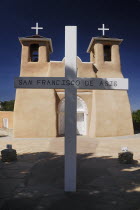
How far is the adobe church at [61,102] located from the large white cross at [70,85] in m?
12.5

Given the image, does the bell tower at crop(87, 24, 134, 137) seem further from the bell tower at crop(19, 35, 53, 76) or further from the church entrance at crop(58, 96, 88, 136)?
the bell tower at crop(19, 35, 53, 76)

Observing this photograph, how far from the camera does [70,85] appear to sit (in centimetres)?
484

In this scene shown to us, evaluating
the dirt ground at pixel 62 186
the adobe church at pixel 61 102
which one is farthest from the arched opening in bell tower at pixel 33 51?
the dirt ground at pixel 62 186

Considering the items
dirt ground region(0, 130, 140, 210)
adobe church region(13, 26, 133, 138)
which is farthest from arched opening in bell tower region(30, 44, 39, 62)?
dirt ground region(0, 130, 140, 210)

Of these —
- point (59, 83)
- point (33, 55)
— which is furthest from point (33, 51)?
point (59, 83)

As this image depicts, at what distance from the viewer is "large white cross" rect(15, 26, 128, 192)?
4730 millimetres

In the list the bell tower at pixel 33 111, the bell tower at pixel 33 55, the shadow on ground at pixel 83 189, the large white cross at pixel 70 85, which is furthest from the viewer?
the bell tower at pixel 33 55

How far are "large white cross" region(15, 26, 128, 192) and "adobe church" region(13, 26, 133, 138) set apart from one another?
41.0 ft

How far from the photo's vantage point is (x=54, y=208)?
12.3 feet

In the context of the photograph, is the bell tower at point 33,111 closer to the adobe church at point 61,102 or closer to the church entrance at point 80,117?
the adobe church at point 61,102

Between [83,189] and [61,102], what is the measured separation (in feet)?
46.9

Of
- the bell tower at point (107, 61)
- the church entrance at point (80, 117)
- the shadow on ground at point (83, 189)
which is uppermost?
the bell tower at point (107, 61)

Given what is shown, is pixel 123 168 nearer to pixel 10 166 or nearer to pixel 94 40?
pixel 10 166

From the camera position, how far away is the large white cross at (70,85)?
473 cm
